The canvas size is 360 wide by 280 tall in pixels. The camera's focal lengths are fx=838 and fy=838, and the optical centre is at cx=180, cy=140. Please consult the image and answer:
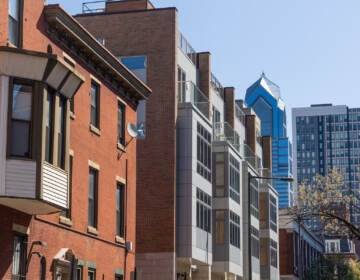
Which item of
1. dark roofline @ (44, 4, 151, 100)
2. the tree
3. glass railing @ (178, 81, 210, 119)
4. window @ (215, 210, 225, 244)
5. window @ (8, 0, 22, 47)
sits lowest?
the tree

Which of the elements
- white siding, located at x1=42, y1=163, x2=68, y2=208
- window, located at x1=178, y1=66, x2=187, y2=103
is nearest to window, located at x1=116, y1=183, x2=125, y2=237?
white siding, located at x1=42, y1=163, x2=68, y2=208

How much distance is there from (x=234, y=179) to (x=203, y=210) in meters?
6.30

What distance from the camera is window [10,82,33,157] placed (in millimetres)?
22078

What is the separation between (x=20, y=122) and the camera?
22.2 m

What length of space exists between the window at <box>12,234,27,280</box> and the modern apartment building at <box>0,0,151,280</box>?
29 mm

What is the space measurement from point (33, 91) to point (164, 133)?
21.9 metres

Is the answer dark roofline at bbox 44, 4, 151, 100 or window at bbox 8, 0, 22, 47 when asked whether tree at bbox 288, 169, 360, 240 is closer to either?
dark roofline at bbox 44, 4, 151, 100

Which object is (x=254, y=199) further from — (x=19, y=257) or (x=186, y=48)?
(x=19, y=257)

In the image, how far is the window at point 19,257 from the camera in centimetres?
2358

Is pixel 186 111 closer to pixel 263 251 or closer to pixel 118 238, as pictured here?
pixel 118 238

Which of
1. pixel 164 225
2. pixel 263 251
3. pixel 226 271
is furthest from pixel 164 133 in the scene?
pixel 263 251

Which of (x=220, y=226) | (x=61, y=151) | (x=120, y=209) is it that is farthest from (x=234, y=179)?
(x=61, y=151)

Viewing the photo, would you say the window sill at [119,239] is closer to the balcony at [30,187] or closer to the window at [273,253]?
the balcony at [30,187]

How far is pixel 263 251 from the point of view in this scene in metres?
65.8
